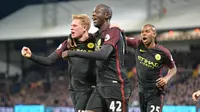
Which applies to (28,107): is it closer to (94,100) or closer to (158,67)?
(158,67)

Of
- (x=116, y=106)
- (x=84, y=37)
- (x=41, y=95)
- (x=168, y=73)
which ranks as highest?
(x=84, y=37)

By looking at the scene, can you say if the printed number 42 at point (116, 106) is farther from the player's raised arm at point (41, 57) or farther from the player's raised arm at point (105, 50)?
the player's raised arm at point (41, 57)

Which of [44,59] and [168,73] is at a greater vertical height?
[44,59]

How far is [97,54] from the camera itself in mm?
6320

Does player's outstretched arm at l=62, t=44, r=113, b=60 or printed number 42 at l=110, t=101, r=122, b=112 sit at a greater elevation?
player's outstretched arm at l=62, t=44, r=113, b=60

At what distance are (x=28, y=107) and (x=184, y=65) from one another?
6337mm

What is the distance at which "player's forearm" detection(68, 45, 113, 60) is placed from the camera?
6.27 m

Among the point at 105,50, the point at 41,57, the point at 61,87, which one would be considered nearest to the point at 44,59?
the point at 41,57

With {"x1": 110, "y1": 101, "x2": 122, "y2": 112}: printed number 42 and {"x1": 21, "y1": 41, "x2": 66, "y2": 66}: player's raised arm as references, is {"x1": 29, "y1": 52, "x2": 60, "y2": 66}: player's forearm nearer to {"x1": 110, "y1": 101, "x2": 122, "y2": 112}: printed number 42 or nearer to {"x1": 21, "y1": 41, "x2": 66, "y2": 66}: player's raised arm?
{"x1": 21, "y1": 41, "x2": 66, "y2": 66}: player's raised arm

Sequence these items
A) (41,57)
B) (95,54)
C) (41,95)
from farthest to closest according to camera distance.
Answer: (41,95)
(41,57)
(95,54)

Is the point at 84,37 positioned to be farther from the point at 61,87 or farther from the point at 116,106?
the point at 61,87

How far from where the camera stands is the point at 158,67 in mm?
8656

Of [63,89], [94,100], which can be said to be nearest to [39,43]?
[63,89]

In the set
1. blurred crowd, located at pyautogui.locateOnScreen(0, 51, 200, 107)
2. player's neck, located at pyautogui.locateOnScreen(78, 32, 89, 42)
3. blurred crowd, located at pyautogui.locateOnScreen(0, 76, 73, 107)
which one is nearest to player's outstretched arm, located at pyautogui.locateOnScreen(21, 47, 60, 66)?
player's neck, located at pyautogui.locateOnScreen(78, 32, 89, 42)
